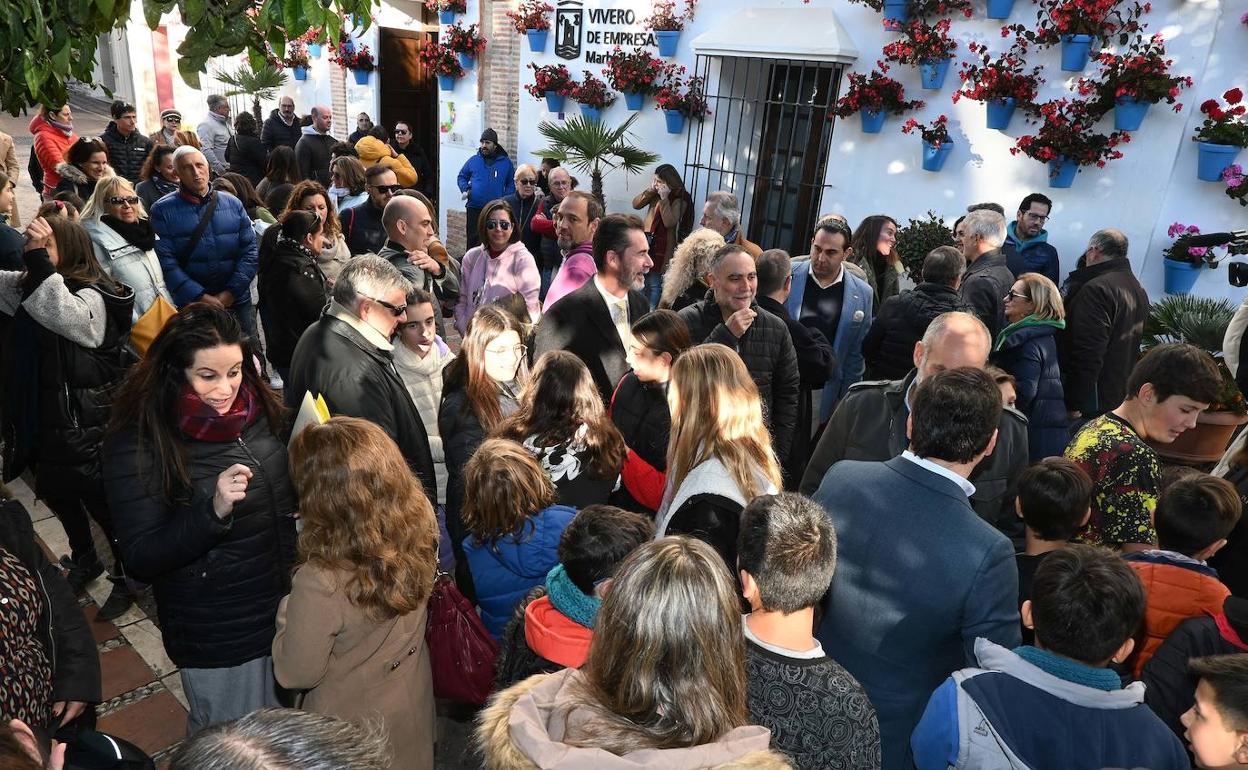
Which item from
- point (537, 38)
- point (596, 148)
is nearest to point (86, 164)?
point (596, 148)

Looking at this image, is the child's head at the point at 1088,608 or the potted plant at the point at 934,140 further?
the potted plant at the point at 934,140

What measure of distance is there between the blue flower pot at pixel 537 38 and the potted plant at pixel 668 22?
1.82m

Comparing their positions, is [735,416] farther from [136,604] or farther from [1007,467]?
[136,604]

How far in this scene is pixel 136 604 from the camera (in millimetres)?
4117

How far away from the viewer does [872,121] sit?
7.88m

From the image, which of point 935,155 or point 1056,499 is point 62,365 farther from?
point 935,155

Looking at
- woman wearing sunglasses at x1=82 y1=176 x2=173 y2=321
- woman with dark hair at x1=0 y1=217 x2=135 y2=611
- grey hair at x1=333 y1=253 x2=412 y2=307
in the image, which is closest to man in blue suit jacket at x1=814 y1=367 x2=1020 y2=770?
grey hair at x1=333 y1=253 x2=412 y2=307

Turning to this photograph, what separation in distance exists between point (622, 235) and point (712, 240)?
1051 millimetres

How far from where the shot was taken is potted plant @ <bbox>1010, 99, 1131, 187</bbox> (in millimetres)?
6602

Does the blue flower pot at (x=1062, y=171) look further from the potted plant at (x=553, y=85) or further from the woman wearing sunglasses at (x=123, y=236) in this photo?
the woman wearing sunglasses at (x=123, y=236)

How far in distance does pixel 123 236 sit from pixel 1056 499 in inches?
205

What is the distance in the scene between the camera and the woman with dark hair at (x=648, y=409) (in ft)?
11.4

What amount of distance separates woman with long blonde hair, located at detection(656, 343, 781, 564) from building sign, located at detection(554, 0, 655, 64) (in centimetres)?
789

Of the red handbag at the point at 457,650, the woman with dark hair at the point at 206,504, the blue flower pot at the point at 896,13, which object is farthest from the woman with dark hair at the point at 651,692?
the blue flower pot at the point at 896,13
